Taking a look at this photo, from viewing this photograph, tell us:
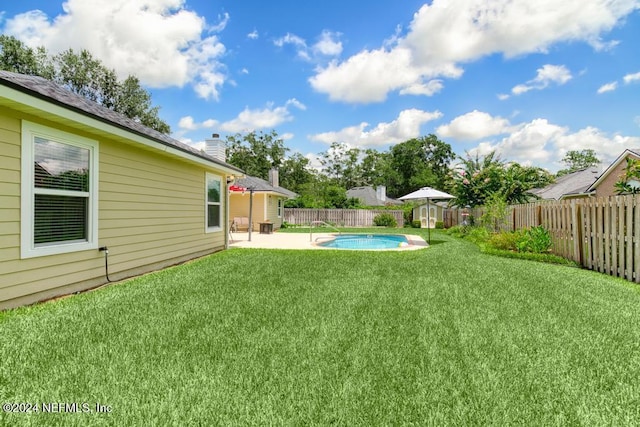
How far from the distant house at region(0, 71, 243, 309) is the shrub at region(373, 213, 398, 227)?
19623 millimetres

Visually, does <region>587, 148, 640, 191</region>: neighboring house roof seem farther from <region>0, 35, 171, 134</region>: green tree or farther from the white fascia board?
<region>0, 35, 171, 134</region>: green tree

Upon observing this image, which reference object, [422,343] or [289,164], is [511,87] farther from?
[289,164]

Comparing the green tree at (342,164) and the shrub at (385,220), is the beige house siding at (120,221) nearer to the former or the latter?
the shrub at (385,220)

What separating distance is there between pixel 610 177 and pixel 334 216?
17.9 meters

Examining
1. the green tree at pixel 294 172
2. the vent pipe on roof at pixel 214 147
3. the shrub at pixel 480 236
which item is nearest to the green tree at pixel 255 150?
the green tree at pixel 294 172

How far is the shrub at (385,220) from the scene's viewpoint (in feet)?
84.1

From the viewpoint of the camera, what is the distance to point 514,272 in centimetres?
645

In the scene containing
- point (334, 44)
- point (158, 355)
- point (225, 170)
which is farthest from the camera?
point (334, 44)

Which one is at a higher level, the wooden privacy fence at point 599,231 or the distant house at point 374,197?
the distant house at point 374,197

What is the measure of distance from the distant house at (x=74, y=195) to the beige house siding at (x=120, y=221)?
16 mm

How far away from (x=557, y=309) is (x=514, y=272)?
2560mm

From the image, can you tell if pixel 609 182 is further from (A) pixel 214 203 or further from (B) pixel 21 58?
(B) pixel 21 58

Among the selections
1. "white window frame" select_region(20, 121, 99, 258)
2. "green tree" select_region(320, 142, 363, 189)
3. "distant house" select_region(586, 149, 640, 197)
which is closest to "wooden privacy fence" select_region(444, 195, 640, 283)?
"white window frame" select_region(20, 121, 99, 258)

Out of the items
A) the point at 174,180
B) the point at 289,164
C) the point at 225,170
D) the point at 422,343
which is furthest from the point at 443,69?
the point at 289,164
